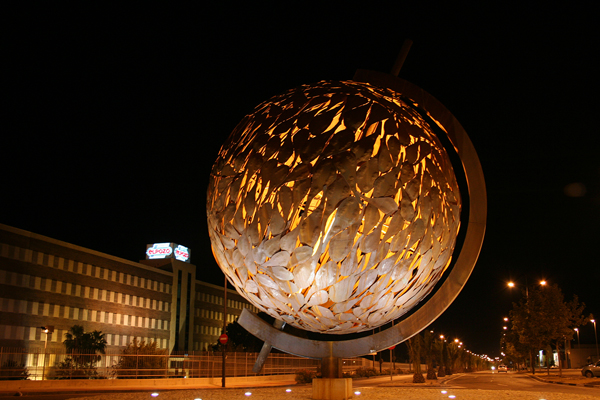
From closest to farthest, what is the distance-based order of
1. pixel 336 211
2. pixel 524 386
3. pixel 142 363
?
pixel 336 211, pixel 524 386, pixel 142 363

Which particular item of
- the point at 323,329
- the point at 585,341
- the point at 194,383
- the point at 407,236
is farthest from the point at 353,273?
the point at 585,341

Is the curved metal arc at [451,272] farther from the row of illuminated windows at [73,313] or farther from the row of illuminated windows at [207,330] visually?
the row of illuminated windows at [207,330]

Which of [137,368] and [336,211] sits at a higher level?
[336,211]

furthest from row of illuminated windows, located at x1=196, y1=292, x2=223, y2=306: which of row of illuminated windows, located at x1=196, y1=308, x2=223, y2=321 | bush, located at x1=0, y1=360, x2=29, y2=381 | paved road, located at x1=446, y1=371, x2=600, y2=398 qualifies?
paved road, located at x1=446, y1=371, x2=600, y2=398

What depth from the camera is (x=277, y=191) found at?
23.8ft

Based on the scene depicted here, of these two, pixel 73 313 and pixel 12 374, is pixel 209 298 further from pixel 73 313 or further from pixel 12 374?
pixel 12 374

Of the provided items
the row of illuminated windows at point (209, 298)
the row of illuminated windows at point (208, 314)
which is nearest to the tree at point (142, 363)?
the row of illuminated windows at point (208, 314)

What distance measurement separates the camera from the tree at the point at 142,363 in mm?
26734

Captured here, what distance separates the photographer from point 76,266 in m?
48.8

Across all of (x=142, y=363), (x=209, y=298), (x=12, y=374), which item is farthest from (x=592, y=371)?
(x=209, y=298)

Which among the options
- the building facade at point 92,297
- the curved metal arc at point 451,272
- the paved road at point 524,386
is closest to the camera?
the curved metal arc at point 451,272

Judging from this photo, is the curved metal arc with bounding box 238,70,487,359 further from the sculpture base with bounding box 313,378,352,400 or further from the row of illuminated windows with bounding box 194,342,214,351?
the row of illuminated windows with bounding box 194,342,214,351

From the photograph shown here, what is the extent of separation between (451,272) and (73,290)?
46146 millimetres

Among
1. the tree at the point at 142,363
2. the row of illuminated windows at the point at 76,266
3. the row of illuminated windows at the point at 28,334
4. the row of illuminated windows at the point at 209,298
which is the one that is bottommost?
the tree at the point at 142,363
